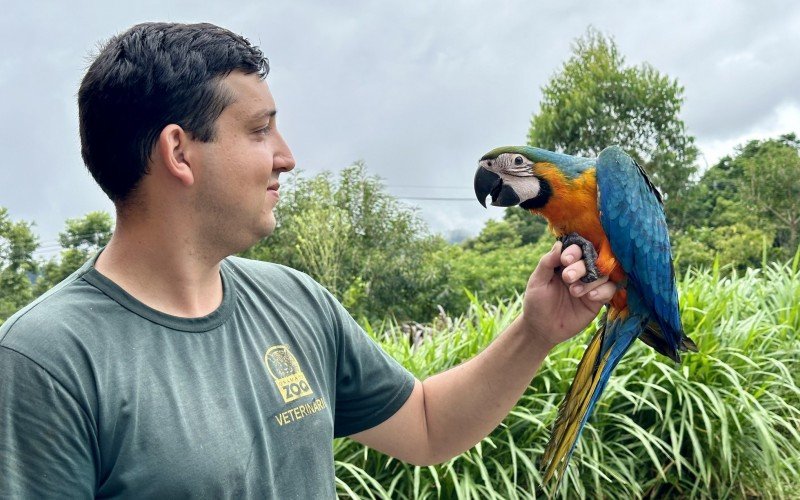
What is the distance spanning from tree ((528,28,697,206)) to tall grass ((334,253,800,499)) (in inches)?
400

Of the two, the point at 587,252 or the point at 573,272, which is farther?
the point at 587,252

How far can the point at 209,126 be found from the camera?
113 cm

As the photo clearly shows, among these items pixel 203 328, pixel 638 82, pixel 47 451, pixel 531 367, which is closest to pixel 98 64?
pixel 203 328

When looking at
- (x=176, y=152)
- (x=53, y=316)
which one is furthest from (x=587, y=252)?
(x=53, y=316)

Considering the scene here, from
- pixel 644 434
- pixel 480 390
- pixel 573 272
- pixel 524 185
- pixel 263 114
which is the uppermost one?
pixel 263 114

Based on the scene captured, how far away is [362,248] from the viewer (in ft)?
43.3

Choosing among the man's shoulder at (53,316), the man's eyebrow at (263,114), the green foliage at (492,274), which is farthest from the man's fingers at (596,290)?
the green foliage at (492,274)

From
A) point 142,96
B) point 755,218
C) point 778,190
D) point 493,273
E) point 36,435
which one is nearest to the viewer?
point 36,435

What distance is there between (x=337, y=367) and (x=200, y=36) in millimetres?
609

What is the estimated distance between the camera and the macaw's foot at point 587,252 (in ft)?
4.13

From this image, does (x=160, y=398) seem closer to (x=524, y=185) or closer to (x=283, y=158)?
(x=283, y=158)

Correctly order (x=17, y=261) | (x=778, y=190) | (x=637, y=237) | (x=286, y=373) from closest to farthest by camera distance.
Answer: (x=286, y=373)
(x=637, y=237)
(x=778, y=190)
(x=17, y=261)

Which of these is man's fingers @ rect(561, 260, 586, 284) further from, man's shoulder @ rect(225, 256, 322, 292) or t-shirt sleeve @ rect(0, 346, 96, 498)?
t-shirt sleeve @ rect(0, 346, 96, 498)

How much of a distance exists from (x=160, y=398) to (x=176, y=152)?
350 millimetres
